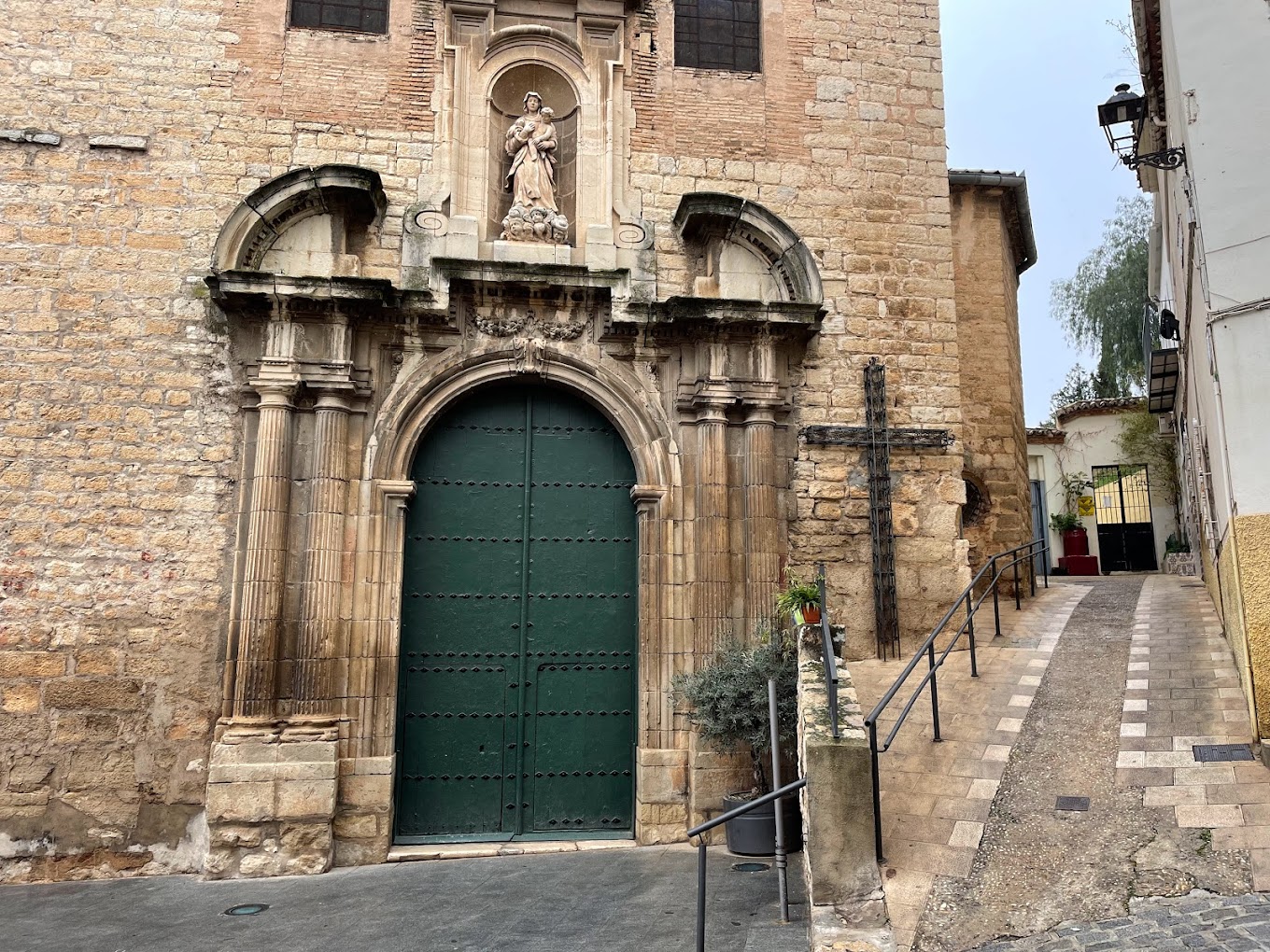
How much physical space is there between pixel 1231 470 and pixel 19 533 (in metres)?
8.26

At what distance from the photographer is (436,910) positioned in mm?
5652

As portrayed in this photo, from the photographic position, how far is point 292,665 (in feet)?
23.3

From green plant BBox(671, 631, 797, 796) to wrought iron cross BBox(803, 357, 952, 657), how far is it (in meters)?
1.23

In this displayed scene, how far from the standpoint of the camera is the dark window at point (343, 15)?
325 inches

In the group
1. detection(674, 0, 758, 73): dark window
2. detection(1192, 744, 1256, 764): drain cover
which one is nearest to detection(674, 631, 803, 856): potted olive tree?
detection(1192, 744, 1256, 764): drain cover

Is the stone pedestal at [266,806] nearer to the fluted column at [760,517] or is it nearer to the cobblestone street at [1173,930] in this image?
the fluted column at [760,517]

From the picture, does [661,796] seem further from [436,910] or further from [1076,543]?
[1076,543]

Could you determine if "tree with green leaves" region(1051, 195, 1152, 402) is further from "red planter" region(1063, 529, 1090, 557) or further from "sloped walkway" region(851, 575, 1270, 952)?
"sloped walkway" region(851, 575, 1270, 952)

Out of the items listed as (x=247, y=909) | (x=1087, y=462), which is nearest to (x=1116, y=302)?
(x=1087, y=462)

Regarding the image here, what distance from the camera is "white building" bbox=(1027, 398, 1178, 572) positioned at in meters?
21.1

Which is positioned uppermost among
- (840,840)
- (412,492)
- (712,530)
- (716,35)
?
(716,35)

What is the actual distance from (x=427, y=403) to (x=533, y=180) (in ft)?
7.21

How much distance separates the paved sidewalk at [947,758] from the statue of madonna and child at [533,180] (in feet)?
14.7

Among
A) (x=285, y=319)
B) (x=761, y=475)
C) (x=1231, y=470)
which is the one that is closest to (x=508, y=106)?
(x=285, y=319)
